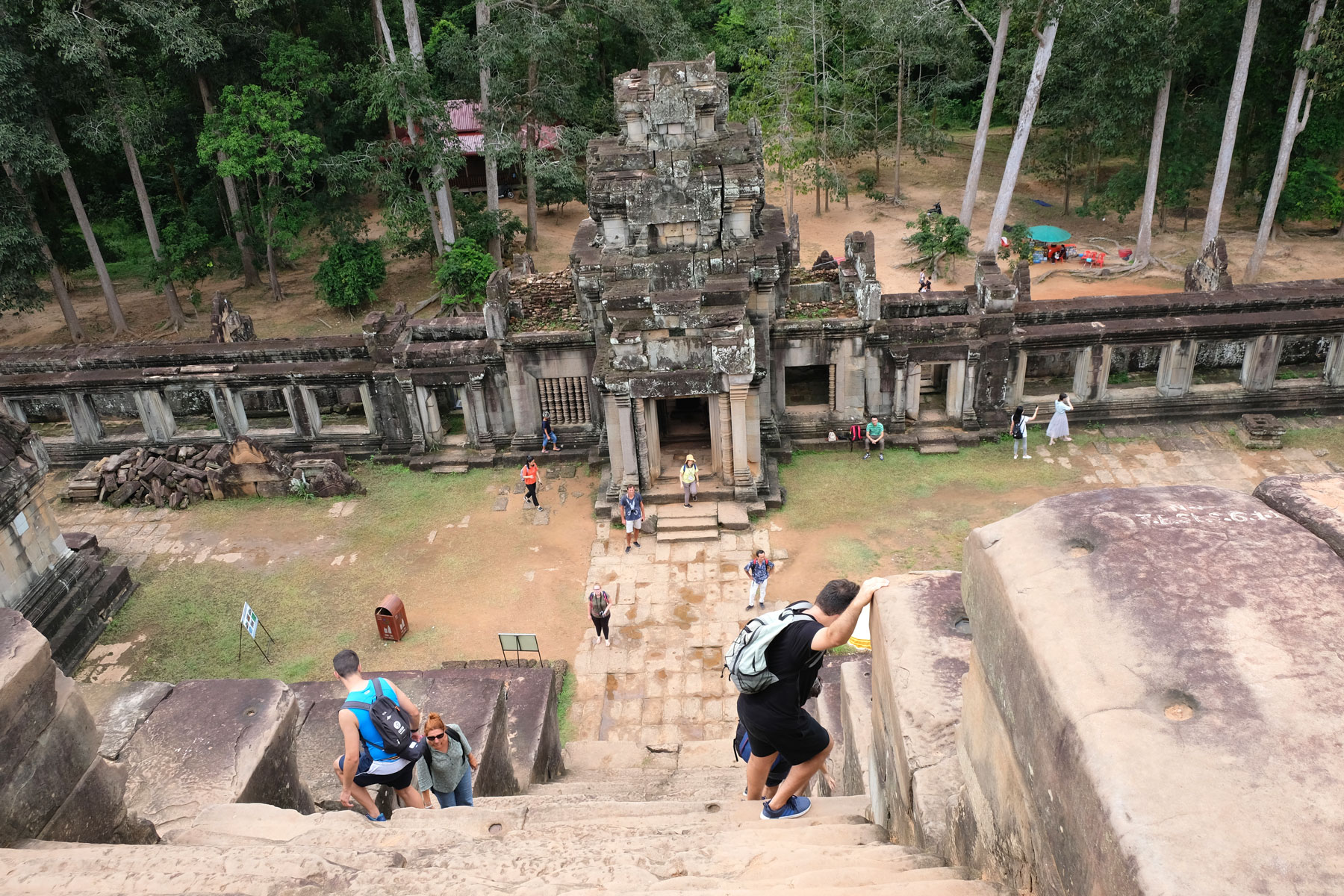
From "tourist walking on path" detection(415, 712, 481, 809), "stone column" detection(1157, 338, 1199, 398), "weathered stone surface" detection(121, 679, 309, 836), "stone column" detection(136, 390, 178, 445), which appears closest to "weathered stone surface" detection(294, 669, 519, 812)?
"tourist walking on path" detection(415, 712, 481, 809)

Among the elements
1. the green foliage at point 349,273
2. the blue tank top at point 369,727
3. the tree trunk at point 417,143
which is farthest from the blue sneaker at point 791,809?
the green foliage at point 349,273

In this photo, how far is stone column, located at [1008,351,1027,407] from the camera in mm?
23438

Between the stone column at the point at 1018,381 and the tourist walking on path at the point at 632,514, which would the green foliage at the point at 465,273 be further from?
the stone column at the point at 1018,381

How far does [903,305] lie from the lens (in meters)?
23.7

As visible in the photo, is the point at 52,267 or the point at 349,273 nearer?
the point at 52,267

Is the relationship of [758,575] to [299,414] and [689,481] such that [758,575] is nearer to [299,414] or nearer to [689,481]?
[689,481]

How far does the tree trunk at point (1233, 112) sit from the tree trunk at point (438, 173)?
24079 millimetres

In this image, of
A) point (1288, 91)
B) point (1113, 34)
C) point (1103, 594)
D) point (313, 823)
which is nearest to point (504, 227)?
point (1113, 34)

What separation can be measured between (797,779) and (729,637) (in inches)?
401

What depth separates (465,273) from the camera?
33.1m

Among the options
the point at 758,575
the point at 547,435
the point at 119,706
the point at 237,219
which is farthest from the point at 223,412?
the point at 119,706

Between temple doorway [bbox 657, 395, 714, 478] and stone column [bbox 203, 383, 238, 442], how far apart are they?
1066 cm

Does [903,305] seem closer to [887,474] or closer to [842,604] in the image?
[887,474]

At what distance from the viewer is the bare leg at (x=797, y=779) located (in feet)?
25.5
